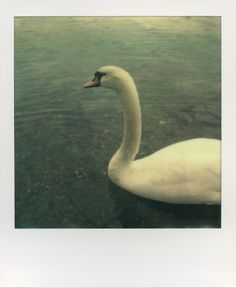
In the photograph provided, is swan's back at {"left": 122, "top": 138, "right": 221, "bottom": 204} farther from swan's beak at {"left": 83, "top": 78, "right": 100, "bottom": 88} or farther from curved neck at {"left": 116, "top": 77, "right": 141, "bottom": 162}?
swan's beak at {"left": 83, "top": 78, "right": 100, "bottom": 88}

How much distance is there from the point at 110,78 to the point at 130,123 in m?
0.13

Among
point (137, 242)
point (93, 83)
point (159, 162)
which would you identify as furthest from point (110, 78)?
point (137, 242)

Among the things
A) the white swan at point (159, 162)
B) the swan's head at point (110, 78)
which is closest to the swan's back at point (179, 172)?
the white swan at point (159, 162)

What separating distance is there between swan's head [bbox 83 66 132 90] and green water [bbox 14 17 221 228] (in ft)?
0.05

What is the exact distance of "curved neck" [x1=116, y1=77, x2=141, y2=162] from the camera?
2.89 feet

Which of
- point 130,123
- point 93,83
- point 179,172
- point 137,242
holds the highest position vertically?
point 93,83

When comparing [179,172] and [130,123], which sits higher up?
[130,123]

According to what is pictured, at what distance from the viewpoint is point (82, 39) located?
2.93ft

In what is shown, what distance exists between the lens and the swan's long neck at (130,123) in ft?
2.89

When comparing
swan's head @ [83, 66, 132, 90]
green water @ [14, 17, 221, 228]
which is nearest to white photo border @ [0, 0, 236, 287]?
green water @ [14, 17, 221, 228]

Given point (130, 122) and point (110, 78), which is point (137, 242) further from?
point (110, 78)

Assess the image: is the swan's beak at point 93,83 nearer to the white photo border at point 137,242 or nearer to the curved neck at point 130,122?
the curved neck at point 130,122

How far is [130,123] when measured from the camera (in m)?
0.88

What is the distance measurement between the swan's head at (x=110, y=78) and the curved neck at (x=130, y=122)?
0.5 inches
